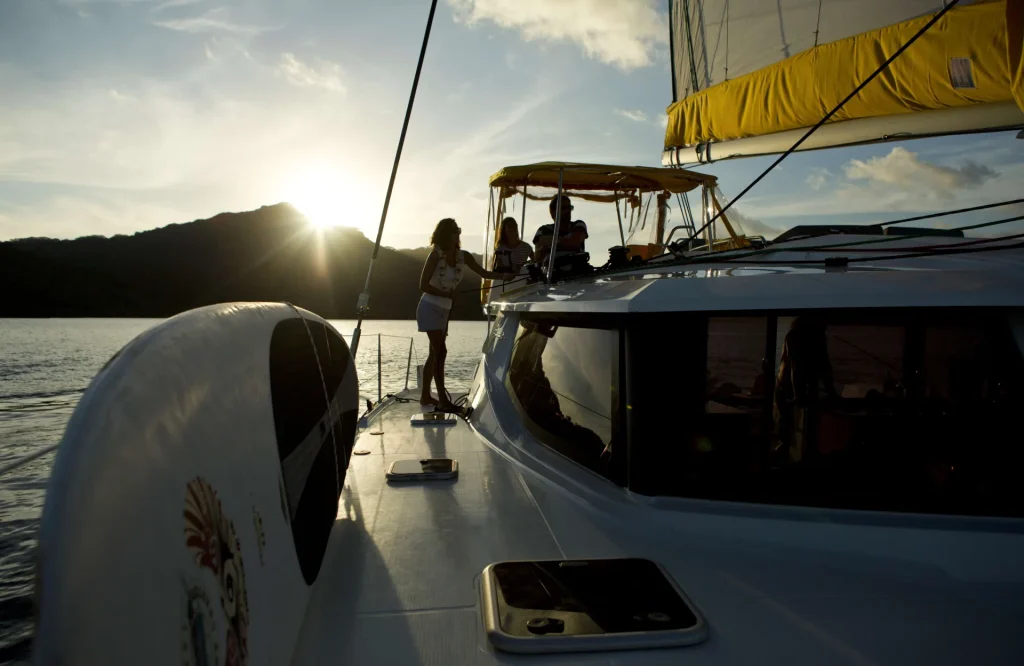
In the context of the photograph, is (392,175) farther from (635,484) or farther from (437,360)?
(635,484)

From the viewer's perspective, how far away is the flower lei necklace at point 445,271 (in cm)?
524

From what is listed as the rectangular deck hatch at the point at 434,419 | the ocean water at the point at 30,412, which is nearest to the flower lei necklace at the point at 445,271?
the rectangular deck hatch at the point at 434,419

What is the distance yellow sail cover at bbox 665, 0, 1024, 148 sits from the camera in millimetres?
3119

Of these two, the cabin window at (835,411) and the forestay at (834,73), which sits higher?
the forestay at (834,73)

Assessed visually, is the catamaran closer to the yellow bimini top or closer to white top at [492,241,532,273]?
the yellow bimini top

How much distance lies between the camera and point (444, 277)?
528cm

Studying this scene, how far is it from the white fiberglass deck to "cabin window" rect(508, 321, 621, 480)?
26cm

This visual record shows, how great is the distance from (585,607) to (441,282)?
3771 millimetres

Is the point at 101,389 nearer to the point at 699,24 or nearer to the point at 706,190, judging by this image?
the point at 706,190

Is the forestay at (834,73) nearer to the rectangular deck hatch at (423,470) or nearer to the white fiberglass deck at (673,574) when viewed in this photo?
the white fiberglass deck at (673,574)

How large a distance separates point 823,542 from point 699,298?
3.13ft

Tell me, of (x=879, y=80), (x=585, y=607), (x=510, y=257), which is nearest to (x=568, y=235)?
(x=510, y=257)

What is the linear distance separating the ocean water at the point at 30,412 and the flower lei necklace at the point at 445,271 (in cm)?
145

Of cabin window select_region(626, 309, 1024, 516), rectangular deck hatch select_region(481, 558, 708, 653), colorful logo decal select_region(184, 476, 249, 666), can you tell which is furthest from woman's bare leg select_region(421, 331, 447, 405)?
colorful logo decal select_region(184, 476, 249, 666)
